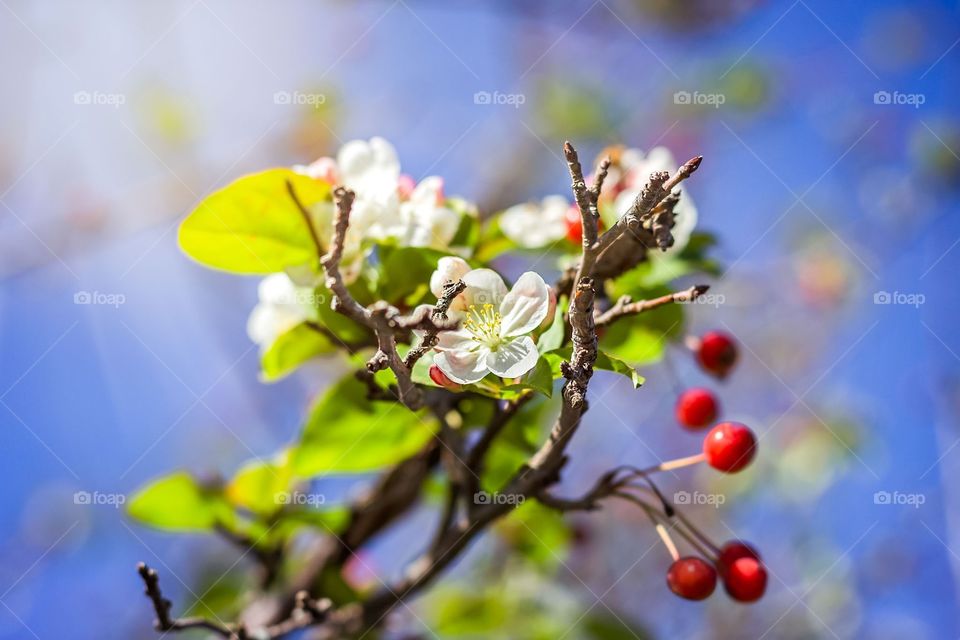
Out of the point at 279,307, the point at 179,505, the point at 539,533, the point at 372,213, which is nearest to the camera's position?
the point at 372,213

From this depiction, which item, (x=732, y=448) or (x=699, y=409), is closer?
(x=732, y=448)

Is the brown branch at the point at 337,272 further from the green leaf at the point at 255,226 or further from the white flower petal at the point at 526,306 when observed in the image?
the green leaf at the point at 255,226

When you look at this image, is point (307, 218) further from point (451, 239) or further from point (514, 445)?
point (514, 445)

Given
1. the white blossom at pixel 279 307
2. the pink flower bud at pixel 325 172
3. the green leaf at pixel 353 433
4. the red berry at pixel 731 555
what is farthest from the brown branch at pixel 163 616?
the red berry at pixel 731 555

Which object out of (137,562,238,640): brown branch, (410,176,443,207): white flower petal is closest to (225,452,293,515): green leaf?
(137,562,238,640): brown branch

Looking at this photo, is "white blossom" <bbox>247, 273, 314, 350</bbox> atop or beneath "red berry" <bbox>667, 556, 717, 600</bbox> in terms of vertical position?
atop

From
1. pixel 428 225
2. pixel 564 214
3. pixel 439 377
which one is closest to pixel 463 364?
pixel 439 377

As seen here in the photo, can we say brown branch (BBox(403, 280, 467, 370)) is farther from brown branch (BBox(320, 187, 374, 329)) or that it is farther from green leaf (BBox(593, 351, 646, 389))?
Result: green leaf (BBox(593, 351, 646, 389))
